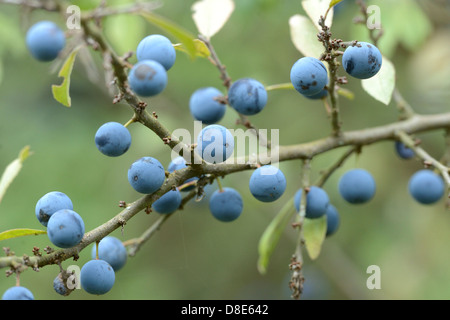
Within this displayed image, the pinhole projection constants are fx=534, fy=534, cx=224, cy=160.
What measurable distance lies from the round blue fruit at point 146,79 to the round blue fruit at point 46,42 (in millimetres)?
248

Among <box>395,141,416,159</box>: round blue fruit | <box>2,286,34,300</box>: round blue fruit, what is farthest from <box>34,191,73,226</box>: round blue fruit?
<box>395,141,416,159</box>: round blue fruit

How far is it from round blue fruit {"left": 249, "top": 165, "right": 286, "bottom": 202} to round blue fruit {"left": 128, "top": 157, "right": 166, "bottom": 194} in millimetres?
347

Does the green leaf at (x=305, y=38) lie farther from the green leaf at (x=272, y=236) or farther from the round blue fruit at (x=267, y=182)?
the green leaf at (x=272, y=236)

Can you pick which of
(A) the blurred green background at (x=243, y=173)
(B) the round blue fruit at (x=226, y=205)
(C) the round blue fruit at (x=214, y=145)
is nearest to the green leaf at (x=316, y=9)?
(C) the round blue fruit at (x=214, y=145)

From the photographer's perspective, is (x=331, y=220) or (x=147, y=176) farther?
(x=331, y=220)

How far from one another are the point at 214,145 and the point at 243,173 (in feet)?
6.14

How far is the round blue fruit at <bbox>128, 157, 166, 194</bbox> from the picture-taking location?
4.91 ft

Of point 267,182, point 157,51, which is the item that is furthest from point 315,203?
point 157,51

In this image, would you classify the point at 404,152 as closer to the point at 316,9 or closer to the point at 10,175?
the point at 316,9

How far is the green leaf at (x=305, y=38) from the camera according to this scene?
1.93 m

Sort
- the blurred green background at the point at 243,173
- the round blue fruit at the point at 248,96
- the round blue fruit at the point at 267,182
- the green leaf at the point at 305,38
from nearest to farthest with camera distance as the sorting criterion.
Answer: the round blue fruit at the point at 267,182, the round blue fruit at the point at 248,96, the green leaf at the point at 305,38, the blurred green background at the point at 243,173

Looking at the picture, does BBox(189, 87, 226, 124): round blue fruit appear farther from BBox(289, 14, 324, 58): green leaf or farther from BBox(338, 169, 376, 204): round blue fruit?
BBox(338, 169, 376, 204): round blue fruit

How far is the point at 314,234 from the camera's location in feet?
6.72

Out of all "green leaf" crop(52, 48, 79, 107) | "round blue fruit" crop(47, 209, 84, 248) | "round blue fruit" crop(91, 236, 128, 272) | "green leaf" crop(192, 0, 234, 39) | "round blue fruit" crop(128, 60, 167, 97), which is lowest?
"round blue fruit" crop(47, 209, 84, 248)
